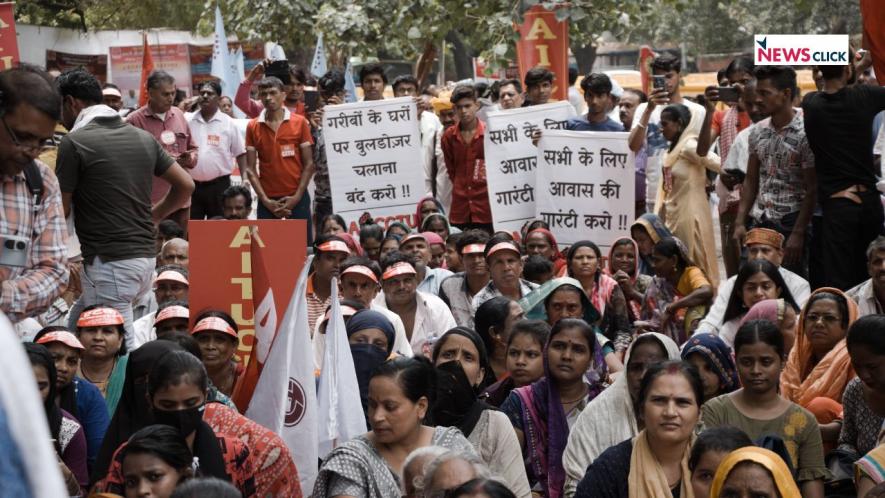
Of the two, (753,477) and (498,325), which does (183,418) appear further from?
(498,325)

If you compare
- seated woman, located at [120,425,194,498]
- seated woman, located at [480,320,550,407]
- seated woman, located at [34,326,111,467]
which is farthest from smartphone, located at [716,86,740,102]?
seated woman, located at [120,425,194,498]

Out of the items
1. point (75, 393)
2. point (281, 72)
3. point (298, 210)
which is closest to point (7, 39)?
point (281, 72)

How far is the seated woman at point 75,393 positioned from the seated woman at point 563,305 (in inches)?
101

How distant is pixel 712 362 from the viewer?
611 cm

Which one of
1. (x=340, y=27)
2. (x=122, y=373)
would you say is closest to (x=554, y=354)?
(x=122, y=373)

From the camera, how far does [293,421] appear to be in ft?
19.4

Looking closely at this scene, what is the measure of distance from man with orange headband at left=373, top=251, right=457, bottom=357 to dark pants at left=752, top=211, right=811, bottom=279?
2.03 m

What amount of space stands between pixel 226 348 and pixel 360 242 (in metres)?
4.47

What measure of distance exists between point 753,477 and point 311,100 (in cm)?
973

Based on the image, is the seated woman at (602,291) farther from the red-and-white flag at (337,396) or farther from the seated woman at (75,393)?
the seated woman at (75,393)

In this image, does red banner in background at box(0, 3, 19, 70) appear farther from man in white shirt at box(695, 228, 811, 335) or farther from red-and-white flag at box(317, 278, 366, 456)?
red-and-white flag at box(317, 278, 366, 456)

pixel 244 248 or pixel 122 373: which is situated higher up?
pixel 244 248

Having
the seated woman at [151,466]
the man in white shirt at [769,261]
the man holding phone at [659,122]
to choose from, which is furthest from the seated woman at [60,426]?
the man holding phone at [659,122]

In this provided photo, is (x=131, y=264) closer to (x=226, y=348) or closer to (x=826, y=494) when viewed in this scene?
(x=226, y=348)
